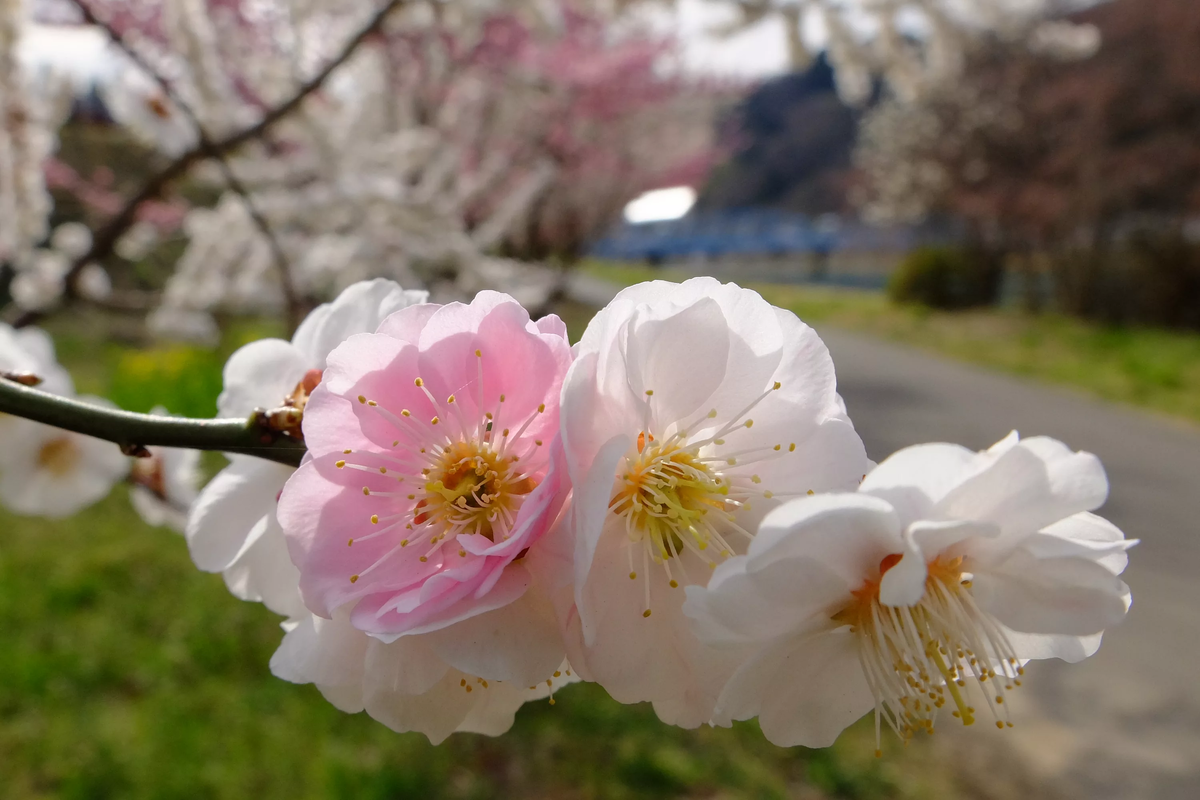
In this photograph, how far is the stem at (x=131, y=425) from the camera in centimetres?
58

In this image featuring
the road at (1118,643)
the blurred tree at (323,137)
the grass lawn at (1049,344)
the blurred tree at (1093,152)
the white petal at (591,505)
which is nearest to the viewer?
the white petal at (591,505)

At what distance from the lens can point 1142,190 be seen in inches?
407

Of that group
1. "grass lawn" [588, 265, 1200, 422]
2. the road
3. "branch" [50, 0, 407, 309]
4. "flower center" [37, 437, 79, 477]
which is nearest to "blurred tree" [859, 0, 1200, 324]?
"grass lawn" [588, 265, 1200, 422]

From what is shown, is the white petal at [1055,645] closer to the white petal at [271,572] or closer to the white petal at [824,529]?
the white petal at [824,529]

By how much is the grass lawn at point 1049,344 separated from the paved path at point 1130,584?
0.50 m

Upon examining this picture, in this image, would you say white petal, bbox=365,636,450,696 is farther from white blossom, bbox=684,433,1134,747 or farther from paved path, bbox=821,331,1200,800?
paved path, bbox=821,331,1200,800

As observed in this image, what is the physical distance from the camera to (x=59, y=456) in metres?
1.40

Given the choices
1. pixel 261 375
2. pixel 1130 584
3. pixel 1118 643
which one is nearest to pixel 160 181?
pixel 261 375

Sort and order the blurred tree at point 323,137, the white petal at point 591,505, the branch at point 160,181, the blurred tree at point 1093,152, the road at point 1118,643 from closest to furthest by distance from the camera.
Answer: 1. the white petal at point 591,505
2. the branch at point 160,181
3. the blurred tree at point 323,137
4. the road at point 1118,643
5. the blurred tree at point 1093,152

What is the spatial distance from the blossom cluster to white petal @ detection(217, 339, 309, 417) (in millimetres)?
204

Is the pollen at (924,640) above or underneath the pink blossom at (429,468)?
underneath

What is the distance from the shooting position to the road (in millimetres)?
2699

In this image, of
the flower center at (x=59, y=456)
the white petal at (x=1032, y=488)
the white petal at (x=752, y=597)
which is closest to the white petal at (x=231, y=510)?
the white petal at (x=752, y=597)

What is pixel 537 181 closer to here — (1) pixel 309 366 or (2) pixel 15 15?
(2) pixel 15 15
